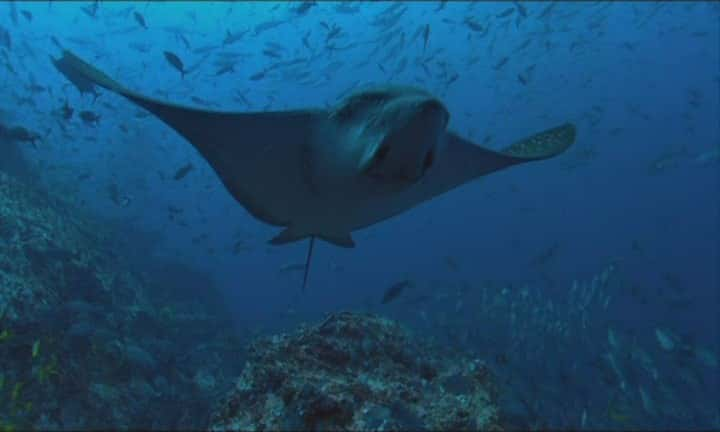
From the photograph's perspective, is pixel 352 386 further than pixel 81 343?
No

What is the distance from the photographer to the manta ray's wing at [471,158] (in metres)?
3.31

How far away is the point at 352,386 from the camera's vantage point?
2582 mm

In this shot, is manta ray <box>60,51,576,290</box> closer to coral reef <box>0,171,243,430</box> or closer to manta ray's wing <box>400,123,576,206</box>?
manta ray's wing <box>400,123,576,206</box>

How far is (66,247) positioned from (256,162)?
7.96m

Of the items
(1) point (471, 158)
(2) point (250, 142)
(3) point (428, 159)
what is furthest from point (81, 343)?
(3) point (428, 159)

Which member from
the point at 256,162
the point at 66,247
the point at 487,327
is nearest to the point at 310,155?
the point at 256,162

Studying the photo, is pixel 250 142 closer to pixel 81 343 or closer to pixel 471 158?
pixel 471 158

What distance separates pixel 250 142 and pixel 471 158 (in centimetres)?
151

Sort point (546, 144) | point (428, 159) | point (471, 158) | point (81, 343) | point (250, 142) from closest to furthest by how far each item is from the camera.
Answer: point (428, 159) < point (250, 142) < point (471, 158) < point (546, 144) < point (81, 343)

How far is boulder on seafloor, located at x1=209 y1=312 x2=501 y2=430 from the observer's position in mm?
2342

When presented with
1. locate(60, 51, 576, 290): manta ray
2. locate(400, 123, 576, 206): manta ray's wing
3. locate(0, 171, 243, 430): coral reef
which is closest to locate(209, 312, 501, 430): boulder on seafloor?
locate(60, 51, 576, 290): manta ray

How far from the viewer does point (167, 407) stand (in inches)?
268

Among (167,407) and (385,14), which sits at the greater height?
Result: (385,14)

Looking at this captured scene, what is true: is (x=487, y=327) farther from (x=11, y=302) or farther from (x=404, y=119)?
(x=404, y=119)
